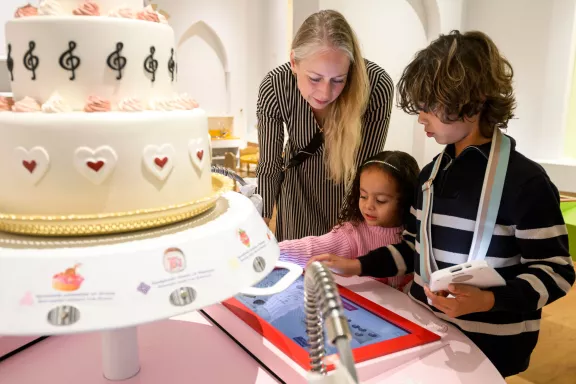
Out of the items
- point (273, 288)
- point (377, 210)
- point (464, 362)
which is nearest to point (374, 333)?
point (464, 362)

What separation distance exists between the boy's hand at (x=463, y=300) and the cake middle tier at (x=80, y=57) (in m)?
0.85

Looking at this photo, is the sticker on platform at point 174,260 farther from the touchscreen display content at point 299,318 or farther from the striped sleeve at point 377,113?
A: the striped sleeve at point 377,113

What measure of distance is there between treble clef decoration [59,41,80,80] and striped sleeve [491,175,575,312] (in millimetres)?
1072

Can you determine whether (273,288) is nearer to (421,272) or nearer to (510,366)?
(421,272)

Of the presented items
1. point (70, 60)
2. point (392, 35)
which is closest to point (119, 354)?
point (70, 60)

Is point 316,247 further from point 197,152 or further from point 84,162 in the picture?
point 84,162

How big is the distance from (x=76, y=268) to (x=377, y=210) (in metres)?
1.26

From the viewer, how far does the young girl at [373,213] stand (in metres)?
1.76

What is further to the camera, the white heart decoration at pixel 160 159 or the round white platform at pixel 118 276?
the white heart decoration at pixel 160 159

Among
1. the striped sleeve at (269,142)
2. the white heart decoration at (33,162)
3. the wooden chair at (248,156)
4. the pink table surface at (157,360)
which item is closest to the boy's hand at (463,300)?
the pink table surface at (157,360)

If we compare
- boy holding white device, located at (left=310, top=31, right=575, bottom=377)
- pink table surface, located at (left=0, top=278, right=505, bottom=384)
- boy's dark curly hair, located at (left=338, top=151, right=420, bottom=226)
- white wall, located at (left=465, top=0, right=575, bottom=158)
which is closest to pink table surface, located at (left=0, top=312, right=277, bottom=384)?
pink table surface, located at (left=0, top=278, right=505, bottom=384)

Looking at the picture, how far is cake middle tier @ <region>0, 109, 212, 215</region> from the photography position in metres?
0.83

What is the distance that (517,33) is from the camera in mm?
4504

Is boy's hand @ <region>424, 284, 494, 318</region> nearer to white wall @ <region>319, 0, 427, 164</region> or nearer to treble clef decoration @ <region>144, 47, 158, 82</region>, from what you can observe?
treble clef decoration @ <region>144, 47, 158, 82</region>
